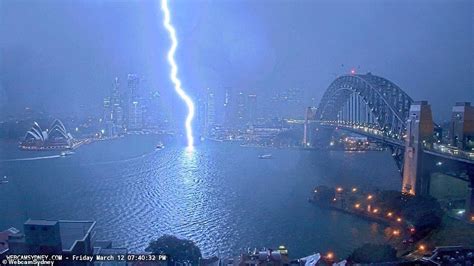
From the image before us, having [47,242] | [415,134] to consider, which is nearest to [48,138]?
[415,134]

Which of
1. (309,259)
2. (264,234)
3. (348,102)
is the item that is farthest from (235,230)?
(348,102)

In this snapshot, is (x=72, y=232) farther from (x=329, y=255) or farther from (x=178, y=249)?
(x=329, y=255)

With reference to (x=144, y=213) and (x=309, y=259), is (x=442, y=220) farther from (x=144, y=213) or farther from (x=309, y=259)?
(x=144, y=213)

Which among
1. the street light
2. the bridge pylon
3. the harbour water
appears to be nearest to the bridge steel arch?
the harbour water

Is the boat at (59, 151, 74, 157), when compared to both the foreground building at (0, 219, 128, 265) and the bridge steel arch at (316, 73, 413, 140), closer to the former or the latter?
the bridge steel arch at (316, 73, 413, 140)

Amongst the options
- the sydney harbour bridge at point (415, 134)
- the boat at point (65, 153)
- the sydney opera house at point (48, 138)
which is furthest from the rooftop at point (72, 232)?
the sydney opera house at point (48, 138)
